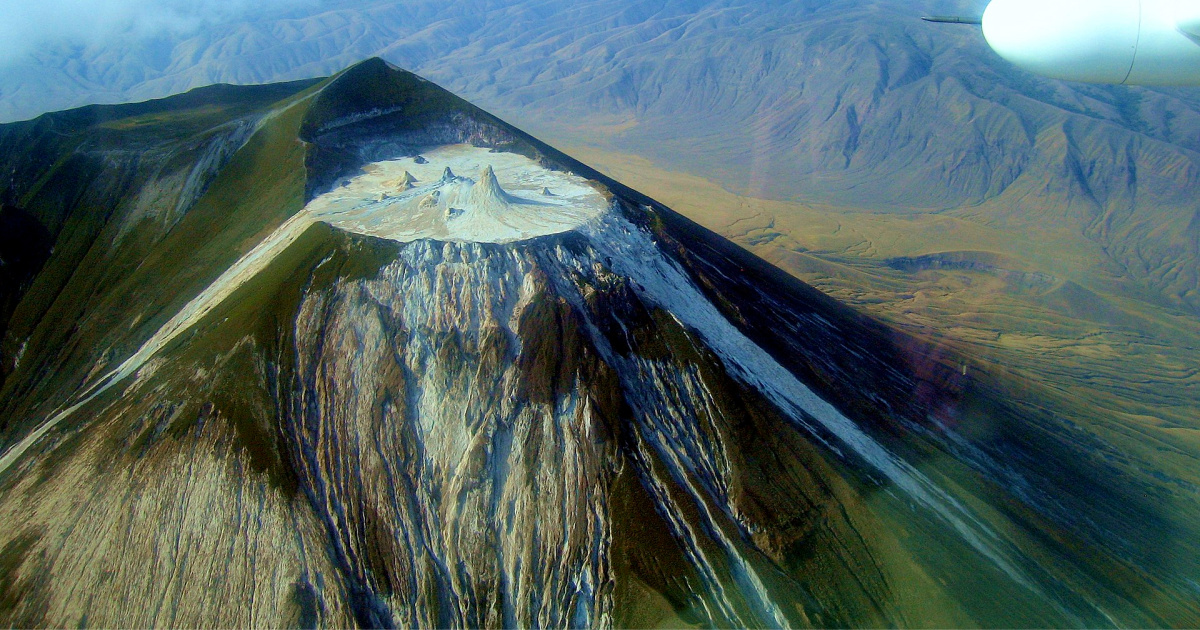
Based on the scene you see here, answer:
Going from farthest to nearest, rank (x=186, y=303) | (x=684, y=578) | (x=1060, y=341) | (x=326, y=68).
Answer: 1. (x=326, y=68)
2. (x=1060, y=341)
3. (x=186, y=303)
4. (x=684, y=578)

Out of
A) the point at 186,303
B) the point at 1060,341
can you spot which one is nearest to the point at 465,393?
the point at 186,303

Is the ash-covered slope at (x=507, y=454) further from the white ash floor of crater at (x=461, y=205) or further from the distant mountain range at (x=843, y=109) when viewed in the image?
the distant mountain range at (x=843, y=109)

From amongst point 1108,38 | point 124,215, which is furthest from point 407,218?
point 1108,38

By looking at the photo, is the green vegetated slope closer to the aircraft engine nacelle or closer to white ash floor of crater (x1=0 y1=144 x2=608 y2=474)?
white ash floor of crater (x1=0 y1=144 x2=608 y2=474)

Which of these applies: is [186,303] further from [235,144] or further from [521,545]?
[521,545]

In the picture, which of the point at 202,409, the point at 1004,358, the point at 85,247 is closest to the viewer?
the point at 202,409

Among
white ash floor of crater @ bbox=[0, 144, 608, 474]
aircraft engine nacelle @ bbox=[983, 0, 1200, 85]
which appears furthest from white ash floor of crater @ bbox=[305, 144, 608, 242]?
aircraft engine nacelle @ bbox=[983, 0, 1200, 85]

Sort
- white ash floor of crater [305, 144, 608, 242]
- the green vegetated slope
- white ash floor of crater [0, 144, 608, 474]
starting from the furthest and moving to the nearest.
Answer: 1. the green vegetated slope
2. white ash floor of crater [305, 144, 608, 242]
3. white ash floor of crater [0, 144, 608, 474]
